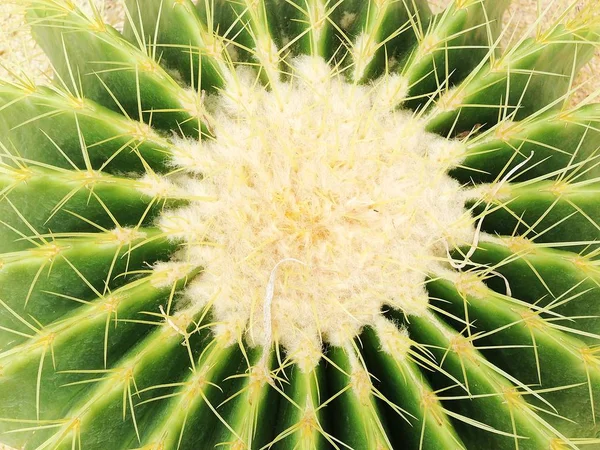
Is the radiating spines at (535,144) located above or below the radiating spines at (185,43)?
below

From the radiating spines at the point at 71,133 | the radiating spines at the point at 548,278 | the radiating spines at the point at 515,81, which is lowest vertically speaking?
the radiating spines at the point at 548,278

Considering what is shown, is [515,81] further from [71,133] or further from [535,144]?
[71,133]

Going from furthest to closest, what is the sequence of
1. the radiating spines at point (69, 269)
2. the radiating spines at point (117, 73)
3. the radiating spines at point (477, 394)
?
the radiating spines at point (117, 73) < the radiating spines at point (69, 269) < the radiating spines at point (477, 394)

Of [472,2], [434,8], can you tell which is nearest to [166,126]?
[472,2]

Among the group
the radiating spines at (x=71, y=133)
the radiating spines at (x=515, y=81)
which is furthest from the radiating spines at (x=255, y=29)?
the radiating spines at (x=515, y=81)

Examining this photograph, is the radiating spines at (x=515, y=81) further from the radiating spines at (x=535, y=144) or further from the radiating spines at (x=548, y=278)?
the radiating spines at (x=548, y=278)

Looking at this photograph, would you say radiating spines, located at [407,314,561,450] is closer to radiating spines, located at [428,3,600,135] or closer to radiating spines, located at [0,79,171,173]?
radiating spines, located at [428,3,600,135]

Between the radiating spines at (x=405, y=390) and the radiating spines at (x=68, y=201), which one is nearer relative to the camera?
the radiating spines at (x=405, y=390)

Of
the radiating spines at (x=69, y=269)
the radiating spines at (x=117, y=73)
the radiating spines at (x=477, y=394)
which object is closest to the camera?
the radiating spines at (x=477, y=394)
